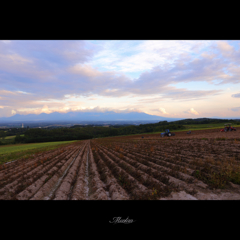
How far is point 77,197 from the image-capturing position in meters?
3.83
